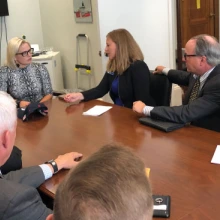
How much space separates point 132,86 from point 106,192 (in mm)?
2339

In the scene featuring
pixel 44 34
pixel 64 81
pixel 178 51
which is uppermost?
pixel 44 34

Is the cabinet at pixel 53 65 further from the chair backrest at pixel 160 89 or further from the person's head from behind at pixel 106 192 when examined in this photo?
the person's head from behind at pixel 106 192

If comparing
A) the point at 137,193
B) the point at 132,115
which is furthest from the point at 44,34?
the point at 137,193

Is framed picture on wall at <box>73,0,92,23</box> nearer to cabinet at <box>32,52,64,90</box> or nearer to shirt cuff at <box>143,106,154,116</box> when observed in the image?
cabinet at <box>32,52,64,90</box>

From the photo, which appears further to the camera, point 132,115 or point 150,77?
point 150,77

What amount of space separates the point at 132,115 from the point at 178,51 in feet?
8.80

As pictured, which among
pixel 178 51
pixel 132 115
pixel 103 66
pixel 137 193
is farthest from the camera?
pixel 178 51

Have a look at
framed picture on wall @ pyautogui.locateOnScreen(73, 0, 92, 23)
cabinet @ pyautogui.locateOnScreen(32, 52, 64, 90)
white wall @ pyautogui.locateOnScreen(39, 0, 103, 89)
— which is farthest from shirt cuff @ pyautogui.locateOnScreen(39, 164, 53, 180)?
cabinet @ pyautogui.locateOnScreen(32, 52, 64, 90)

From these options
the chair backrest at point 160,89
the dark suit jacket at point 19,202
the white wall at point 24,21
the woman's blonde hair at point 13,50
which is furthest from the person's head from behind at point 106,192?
the white wall at point 24,21

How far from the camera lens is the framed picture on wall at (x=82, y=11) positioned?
161 inches

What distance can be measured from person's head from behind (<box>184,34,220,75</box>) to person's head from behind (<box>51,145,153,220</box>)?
1.80 m

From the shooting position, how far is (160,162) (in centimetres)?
170

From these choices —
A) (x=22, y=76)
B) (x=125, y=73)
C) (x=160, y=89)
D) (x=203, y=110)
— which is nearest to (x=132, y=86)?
(x=125, y=73)

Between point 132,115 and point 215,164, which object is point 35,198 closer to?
point 215,164
